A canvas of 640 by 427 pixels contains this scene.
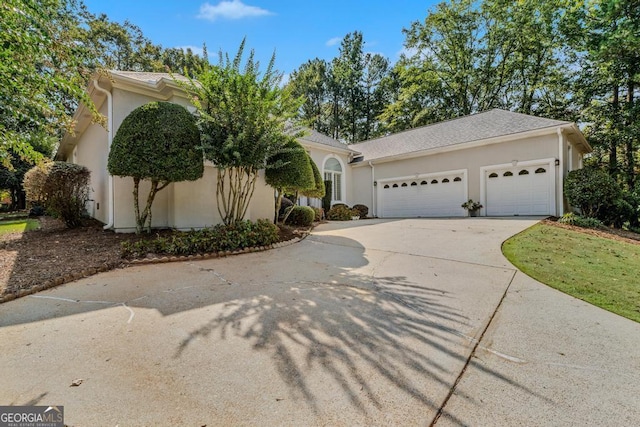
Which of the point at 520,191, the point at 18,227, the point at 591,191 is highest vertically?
the point at 520,191

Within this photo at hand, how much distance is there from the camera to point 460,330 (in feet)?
10.00

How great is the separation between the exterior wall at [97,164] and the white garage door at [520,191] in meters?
14.4

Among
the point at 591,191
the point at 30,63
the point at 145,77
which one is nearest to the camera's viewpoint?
the point at 30,63

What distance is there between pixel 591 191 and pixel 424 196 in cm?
615

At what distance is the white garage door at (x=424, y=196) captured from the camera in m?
13.8

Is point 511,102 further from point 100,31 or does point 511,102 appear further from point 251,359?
point 100,31

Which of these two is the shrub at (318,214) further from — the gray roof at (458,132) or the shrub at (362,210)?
the gray roof at (458,132)

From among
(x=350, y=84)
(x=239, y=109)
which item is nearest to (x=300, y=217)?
(x=239, y=109)

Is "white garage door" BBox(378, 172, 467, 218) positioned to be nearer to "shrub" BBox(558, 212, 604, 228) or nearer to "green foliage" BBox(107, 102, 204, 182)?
"shrub" BBox(558, 212, 604, 228)

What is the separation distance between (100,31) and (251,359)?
92.7 feet

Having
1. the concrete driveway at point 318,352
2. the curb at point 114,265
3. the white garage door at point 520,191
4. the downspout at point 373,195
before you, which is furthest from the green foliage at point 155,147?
the white garage door at point 520,191

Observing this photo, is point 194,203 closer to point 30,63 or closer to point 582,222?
point 30,63

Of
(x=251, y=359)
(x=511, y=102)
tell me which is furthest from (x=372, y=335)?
(x=511, y=102)

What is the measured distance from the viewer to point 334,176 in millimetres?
16391
